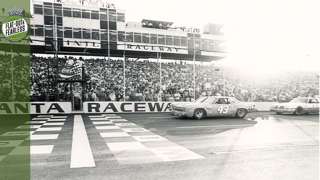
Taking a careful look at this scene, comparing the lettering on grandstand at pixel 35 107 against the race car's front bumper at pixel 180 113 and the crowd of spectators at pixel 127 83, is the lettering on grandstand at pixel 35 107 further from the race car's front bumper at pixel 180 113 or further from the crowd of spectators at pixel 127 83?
the race car's front bumper at pixel 180 113

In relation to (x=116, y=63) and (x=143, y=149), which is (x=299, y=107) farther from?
(x=116, y=63)

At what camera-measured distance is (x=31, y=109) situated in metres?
21.0

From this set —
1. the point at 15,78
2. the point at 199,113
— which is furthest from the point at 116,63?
the point at 199,113

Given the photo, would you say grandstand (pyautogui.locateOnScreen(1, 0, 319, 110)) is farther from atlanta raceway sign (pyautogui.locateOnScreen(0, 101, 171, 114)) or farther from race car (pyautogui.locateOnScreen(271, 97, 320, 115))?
race car (pyautogui.locateOnScreen(271, 97, 320, 115))

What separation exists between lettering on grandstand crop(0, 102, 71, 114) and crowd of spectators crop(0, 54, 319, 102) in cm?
53

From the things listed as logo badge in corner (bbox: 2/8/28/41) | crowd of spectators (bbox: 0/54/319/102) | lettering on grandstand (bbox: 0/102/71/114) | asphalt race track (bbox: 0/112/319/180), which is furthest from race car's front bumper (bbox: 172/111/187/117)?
logo badge in corner (bbox: 2/8/28/41)

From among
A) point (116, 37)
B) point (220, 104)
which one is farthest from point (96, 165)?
point (116, 37)

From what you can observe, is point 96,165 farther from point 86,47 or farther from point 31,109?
point 86,47

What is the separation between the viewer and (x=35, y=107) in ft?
69.4

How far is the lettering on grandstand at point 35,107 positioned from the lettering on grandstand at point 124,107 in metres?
1.43

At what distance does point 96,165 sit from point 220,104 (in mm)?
11821

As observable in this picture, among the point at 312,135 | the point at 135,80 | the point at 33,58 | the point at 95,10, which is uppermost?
the point at 95,10

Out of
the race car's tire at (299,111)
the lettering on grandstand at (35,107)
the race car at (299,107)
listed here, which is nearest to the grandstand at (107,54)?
the lettering on grandstand at (35,107)

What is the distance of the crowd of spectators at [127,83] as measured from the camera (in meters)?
23.3
